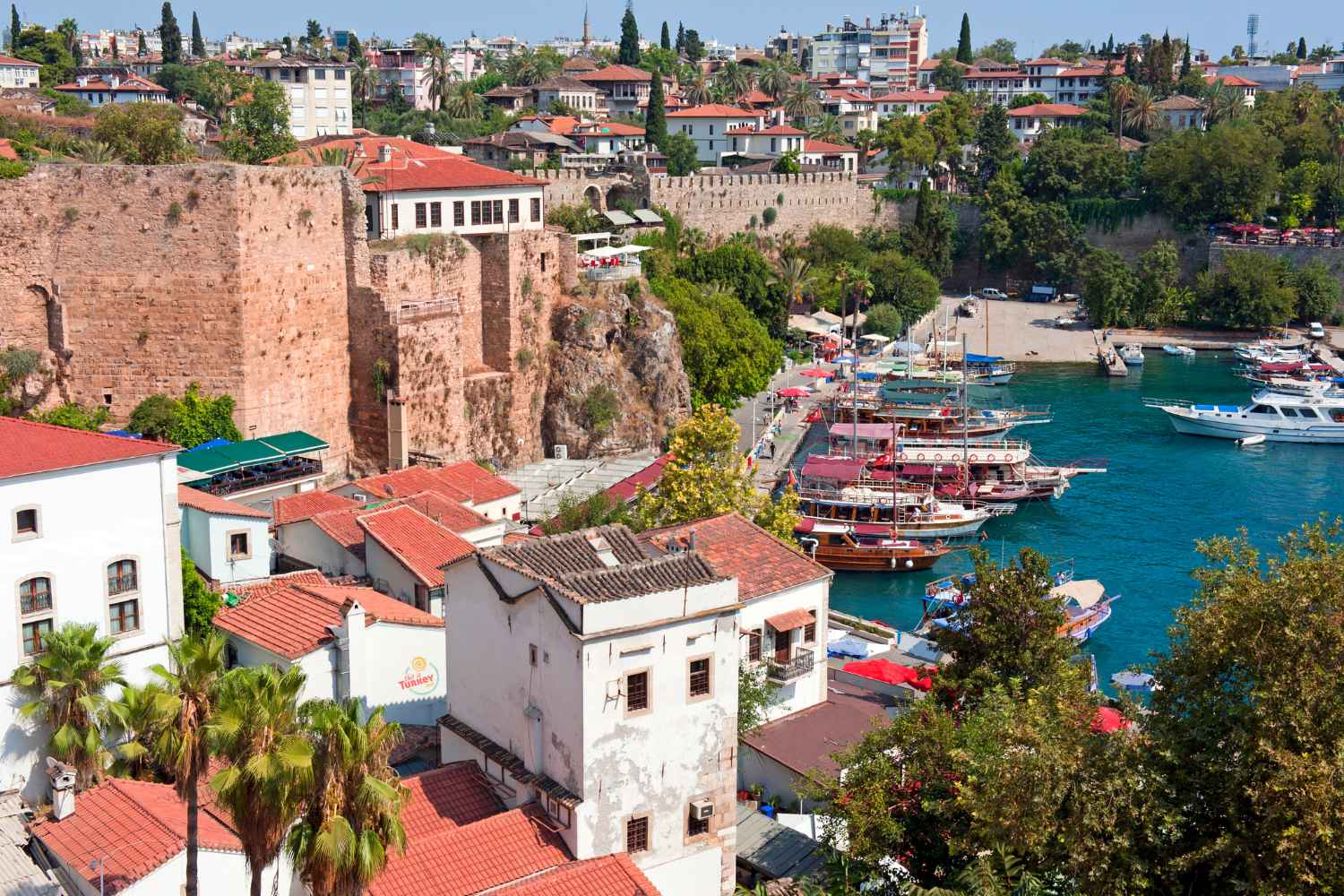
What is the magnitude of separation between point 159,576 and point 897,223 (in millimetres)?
70514

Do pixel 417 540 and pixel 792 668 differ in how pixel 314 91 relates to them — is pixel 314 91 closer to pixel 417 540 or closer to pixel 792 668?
pixel 417 540

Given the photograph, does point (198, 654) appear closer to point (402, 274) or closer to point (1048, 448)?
point (402, 274)

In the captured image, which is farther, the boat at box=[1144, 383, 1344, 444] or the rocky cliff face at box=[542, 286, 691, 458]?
A: the boat at box=[1144, 383, 1344, 444]

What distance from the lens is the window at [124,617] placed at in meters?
23.6

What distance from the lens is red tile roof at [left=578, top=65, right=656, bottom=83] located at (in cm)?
11688

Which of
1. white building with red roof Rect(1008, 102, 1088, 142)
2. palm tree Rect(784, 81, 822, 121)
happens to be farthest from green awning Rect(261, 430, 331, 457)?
white building with red roof Rect(1008, 102, 1088, 142)

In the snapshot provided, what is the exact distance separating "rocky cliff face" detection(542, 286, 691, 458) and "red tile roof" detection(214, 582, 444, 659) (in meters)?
21.7

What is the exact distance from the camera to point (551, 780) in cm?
1917

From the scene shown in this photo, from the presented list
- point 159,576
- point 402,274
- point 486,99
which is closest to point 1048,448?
point 402,274

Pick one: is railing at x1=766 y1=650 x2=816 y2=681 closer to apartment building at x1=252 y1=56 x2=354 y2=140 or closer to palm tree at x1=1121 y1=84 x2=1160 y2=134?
apartment building at x1=252 y1=56 x2=354 y2=140

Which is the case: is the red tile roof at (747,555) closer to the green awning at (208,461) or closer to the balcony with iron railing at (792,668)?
the balcony with iron railing at (792,668)

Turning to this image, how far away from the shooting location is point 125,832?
18.6 metres

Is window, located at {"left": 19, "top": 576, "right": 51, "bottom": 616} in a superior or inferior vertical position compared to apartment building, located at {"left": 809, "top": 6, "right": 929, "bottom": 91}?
inferior

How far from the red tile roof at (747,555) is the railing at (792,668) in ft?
3.86
